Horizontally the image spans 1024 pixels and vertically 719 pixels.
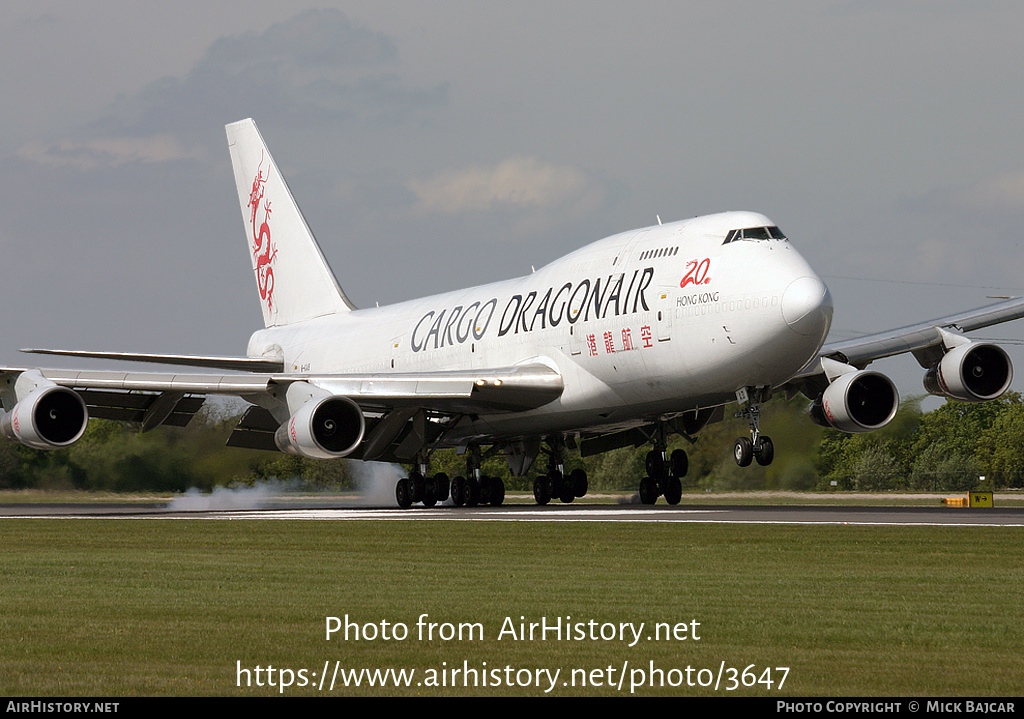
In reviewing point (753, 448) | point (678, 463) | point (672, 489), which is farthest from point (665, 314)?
point (672, 489)

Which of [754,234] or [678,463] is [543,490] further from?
[754,234]

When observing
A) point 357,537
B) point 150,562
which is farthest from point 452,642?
point 357,537

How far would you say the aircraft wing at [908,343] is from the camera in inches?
1268

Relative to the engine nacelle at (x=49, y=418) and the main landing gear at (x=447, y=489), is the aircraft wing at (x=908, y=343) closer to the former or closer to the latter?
the main landing gear at (x=447, y=489)

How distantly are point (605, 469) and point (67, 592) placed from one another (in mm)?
40414

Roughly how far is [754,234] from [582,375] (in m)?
5.47

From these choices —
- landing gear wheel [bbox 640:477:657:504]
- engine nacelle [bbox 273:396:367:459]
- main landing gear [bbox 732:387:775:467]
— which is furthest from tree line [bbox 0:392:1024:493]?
main landing gear [bbox 732:387:775:467]

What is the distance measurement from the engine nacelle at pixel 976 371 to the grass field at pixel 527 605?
984 cm

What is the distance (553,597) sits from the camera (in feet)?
42.5

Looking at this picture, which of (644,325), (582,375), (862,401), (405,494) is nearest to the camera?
(644,325)

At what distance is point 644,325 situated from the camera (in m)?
29.4

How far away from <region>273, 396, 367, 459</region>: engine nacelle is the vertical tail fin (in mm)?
14024

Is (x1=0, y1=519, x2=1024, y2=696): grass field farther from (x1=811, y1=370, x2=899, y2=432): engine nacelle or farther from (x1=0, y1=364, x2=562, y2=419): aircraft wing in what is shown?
(x1=0, y1=364, x2=562, y2=419): aircraft wing
